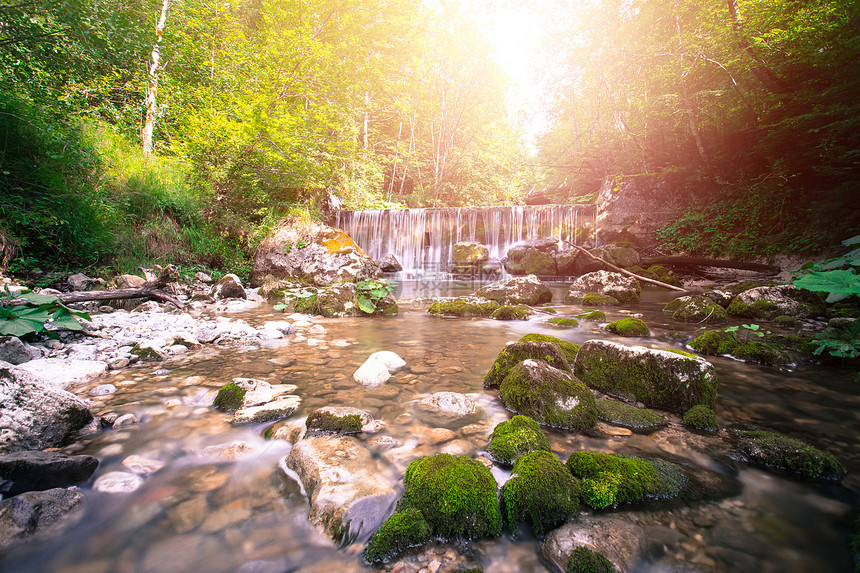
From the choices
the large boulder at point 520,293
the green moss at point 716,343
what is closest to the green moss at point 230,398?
the green moss at point 716,343

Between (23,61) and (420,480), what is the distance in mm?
11036

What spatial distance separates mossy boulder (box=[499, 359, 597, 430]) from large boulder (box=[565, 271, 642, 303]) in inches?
273

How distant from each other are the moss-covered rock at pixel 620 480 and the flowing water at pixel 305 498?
A: 10 cm

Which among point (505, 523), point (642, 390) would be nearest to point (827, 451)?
point (642, 390)

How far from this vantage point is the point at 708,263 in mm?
11148

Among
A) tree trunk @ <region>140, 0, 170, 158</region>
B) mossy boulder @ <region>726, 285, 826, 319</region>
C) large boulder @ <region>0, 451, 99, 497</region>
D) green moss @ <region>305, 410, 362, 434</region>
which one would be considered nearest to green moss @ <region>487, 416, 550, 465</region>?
green moss @ <region>305, 410, 362, 434</region>

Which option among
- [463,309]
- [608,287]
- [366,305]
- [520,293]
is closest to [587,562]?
[463,309]

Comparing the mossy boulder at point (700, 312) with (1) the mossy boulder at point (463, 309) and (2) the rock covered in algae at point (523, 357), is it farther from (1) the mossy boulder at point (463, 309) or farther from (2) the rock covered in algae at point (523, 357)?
(2) the rock covered in algae at point (523, 357)

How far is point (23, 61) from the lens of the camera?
6559 mm

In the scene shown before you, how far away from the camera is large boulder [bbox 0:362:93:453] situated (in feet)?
6.42

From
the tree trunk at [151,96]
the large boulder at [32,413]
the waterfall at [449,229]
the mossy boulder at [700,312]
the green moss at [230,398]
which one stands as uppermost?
the tree trunk at [151,96]

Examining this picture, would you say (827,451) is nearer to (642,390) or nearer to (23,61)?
(642,390)

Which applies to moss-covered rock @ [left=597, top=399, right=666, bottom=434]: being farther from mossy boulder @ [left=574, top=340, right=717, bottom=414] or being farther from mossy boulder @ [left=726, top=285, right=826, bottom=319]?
mossy boulder @ [left=726, top=285, right=826, bottom=319]

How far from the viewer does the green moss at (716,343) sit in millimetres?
4125
